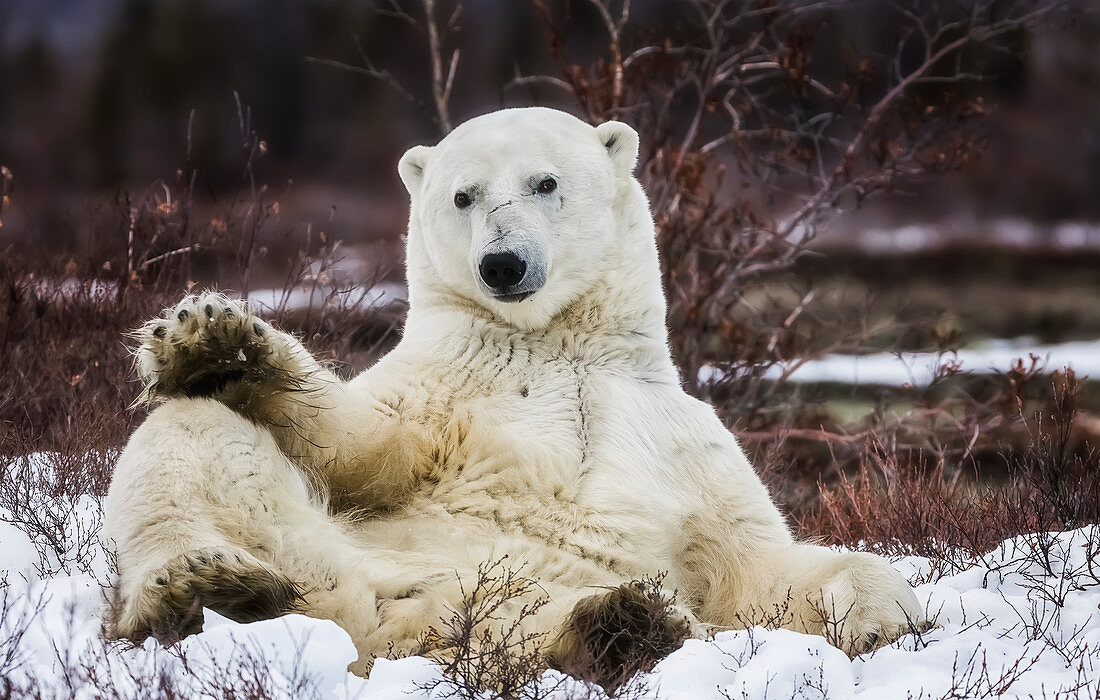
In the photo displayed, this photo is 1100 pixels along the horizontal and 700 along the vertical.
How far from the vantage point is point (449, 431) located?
280 centimetres

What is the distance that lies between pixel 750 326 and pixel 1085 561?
4313mm

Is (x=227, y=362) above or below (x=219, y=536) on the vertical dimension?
above

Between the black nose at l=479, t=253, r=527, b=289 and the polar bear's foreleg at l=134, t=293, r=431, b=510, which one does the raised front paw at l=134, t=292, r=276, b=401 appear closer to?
the polar bear's foreleg at l=134, t=293, r=431, b=510

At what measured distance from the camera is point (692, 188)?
21.7ft

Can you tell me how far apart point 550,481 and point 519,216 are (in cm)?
75

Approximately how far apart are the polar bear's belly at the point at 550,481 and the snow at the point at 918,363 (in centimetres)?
382

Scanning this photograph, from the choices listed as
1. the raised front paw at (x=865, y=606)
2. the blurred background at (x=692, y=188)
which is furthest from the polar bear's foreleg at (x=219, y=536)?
the blurred background at (x=692, y=188)

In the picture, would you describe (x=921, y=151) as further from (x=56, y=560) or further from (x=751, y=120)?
(x=56, y=560)

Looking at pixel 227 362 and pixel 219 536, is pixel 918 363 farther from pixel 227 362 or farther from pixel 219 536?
pixel 219 536

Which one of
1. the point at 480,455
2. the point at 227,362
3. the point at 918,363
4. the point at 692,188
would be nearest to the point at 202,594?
the point at 227,362

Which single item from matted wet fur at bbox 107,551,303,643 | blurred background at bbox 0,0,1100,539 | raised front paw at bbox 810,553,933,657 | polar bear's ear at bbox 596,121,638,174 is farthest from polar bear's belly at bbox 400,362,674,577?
blurred background at bbox 0,0,1100,539

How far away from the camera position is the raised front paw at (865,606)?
252 centimetres

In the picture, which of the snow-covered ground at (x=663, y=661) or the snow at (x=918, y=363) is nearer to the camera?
the snow-covered ground at (x=663, y=661)

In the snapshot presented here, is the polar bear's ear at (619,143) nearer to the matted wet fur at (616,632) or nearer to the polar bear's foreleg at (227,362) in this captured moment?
the polar bear's foreleg at (227,362)
